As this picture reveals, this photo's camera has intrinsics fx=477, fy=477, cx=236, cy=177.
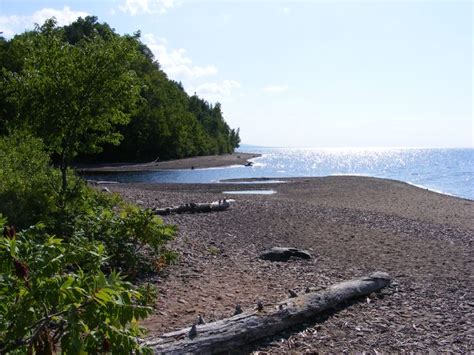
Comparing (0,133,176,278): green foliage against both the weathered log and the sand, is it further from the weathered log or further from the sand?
the weathered log

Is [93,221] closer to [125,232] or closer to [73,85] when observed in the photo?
[125,232]

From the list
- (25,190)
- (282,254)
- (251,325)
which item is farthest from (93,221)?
(282,254)

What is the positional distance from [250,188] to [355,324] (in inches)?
1324

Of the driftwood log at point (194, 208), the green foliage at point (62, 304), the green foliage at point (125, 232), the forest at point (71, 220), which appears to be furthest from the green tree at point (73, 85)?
the green foliage at point (62, 304)

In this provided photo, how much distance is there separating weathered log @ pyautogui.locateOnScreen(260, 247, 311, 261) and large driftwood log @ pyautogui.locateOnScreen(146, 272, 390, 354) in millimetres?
2959

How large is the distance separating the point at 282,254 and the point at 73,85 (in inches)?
255

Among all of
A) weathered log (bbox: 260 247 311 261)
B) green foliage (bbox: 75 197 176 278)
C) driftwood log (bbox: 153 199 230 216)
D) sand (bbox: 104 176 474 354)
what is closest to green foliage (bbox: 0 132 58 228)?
green foliage (bbox: 75 197 176 278)

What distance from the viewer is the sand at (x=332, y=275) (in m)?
6.65

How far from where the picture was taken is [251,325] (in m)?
6.13

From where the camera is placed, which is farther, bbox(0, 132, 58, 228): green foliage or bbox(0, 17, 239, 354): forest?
bbox(0, 132, 58, 228): green foliage

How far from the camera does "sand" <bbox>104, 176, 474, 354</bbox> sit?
262 inches

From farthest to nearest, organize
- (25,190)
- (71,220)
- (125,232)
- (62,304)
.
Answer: (25,190) → (71,220) → (125,232) → (62,304)

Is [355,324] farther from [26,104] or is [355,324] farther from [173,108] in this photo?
[173,108]

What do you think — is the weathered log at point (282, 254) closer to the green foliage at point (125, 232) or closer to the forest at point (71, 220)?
the forest at point (71, 220)
